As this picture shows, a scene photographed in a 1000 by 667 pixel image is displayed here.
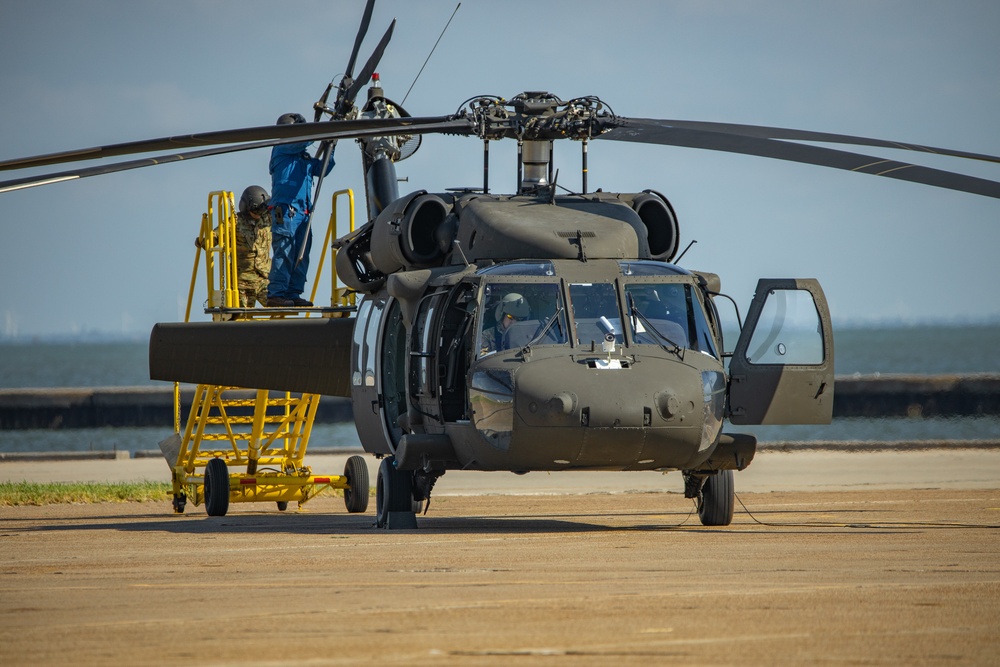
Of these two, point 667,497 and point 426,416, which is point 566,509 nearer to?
point 667,497

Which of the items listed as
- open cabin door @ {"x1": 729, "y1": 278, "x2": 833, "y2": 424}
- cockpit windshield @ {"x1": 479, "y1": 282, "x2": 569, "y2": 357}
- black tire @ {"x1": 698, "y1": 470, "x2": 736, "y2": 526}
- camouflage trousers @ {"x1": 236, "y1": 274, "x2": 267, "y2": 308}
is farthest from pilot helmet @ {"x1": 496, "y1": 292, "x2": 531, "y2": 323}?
camouflage trousers @ {"x1": 236, "y1": 274, "x2": 267, "y2": 308}

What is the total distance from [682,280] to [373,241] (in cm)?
309

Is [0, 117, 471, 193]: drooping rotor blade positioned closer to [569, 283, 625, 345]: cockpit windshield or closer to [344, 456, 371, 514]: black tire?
[569, 283, 625, 345]: cockpit windshield

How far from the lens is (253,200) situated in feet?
55.0

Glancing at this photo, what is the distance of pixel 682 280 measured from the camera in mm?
11859

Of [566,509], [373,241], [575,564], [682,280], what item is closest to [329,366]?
[373,241]

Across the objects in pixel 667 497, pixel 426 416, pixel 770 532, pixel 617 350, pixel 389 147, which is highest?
pixel 389 147

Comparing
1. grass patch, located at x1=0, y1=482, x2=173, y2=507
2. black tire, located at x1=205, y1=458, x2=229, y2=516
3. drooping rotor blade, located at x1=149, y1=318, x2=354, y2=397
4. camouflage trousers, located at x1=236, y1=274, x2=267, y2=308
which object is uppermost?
camouflage trousers, located at x1=236, y1=274, x2=267, y2=308

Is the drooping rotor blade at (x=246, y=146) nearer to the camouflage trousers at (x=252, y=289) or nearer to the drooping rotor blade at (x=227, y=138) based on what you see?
the drooping rotor blade at (x=227, y=138)

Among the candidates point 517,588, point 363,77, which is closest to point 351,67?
point 363,77

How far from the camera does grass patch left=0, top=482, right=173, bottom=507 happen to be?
17.4m

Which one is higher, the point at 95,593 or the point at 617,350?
the point at 617,350

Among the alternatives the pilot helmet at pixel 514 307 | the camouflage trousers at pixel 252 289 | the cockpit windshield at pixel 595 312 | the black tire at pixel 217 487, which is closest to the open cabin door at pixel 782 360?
the cockpit windshield at pixel 595 312

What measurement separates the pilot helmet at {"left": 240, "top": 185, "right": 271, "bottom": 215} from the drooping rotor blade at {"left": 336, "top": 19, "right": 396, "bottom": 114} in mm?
1647
